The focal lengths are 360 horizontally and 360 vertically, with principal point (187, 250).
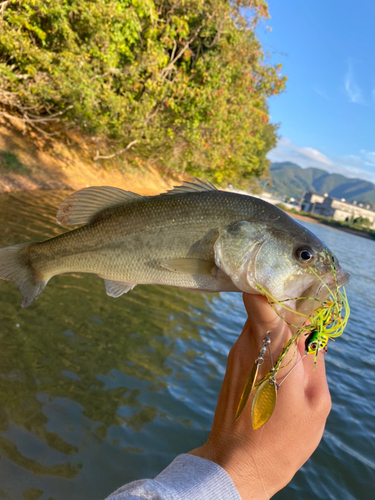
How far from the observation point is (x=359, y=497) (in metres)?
4.20

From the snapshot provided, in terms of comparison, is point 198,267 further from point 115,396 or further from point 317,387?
point 115,396

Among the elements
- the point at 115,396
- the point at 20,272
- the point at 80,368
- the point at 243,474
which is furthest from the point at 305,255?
the point at 80,368

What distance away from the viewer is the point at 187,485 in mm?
1455

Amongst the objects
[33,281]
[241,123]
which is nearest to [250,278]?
[33,281]

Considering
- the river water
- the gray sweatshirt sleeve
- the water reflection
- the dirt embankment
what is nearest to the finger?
the gray sweatshirt sleeve

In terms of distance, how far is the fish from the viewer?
227cm

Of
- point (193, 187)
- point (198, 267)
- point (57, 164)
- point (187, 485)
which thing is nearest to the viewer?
point (187, 485)

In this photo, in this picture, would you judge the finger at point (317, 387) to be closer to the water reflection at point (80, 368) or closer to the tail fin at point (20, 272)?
the tail fin at point (20, 272)

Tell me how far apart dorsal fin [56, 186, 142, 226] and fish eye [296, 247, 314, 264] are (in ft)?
4.19

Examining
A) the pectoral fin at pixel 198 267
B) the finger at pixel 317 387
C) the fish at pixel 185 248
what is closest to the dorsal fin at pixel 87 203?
the fish at pixel 185 248

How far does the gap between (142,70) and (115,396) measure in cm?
1914

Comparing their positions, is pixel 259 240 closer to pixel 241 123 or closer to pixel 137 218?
pixel 137 218

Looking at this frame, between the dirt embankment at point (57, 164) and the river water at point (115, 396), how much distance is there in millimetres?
9856

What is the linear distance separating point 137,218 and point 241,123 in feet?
82.0
